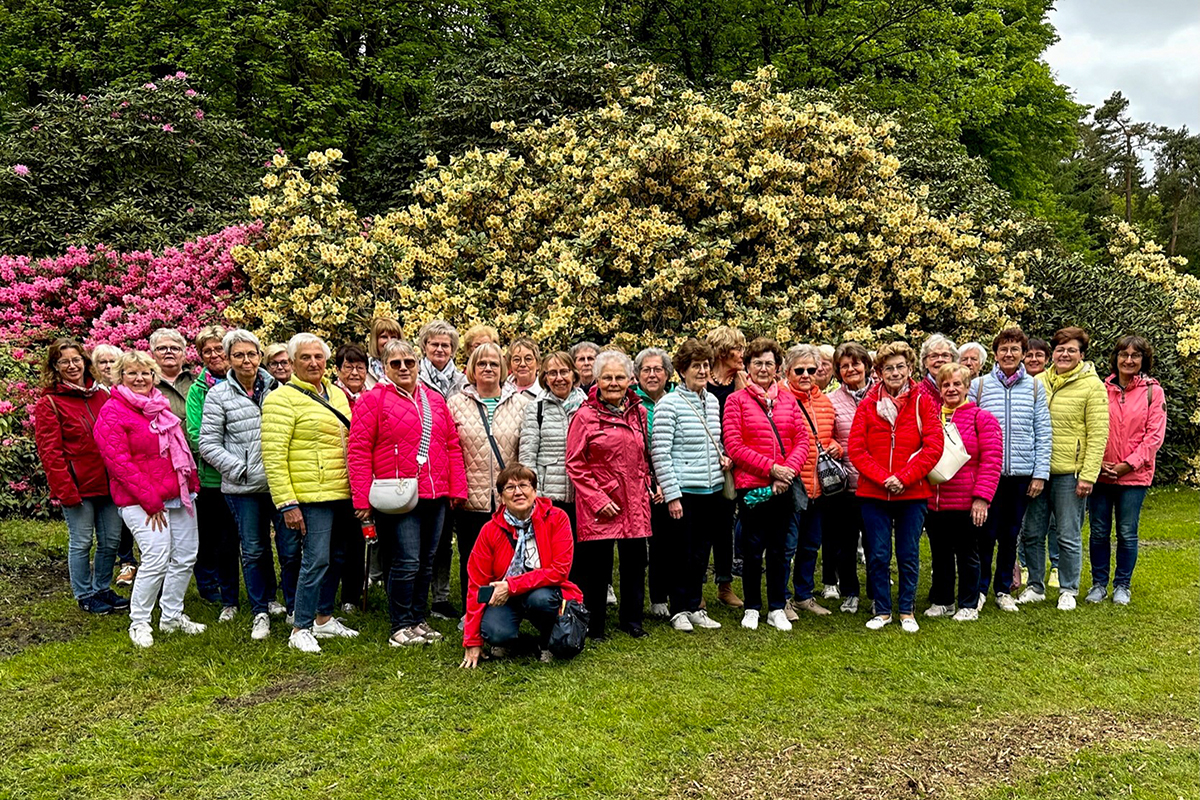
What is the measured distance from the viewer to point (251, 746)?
3.93m

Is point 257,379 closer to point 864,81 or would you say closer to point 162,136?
point 162,136

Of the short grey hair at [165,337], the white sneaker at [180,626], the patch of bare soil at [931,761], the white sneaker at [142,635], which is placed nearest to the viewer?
the patch of bare soil at [931,761]

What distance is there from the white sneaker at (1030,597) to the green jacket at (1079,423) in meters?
0.91

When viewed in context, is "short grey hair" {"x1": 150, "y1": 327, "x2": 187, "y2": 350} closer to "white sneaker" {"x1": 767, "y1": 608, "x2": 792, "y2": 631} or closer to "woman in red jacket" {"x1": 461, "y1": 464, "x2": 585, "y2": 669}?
"woman in red jacket" {"x1": 461, "y1": 464, "x2": 585, "y2": 669}

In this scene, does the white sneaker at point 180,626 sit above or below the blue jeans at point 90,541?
below

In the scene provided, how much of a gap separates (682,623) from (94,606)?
13.4 ft

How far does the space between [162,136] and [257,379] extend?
8.55 m

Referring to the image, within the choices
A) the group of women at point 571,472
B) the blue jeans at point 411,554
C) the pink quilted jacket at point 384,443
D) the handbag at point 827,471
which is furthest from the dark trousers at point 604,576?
the handbag at point 827,471

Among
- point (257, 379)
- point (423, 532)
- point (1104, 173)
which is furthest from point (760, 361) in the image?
point (1104, 173)

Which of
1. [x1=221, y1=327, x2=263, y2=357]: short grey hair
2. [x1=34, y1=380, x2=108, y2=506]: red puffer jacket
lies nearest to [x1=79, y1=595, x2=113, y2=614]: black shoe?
[x1=34, y1=380, x2=108, y2=506]: red puffer jacket

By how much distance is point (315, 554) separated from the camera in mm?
5039

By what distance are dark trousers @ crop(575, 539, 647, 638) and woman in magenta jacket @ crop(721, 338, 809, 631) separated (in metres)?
0.75

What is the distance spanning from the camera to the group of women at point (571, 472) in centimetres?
505

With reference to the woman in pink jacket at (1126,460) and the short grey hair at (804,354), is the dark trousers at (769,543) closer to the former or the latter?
the short grey hair at (804,354)
